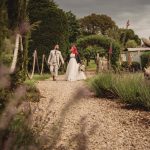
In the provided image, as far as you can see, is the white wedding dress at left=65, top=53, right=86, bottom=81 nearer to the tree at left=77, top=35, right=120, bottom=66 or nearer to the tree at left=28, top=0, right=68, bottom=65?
the tree at left=28, top=0, right=68, bottom=65

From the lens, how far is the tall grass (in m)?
10.1

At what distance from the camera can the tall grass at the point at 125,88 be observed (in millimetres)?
10141

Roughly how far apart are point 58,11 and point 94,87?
16265 mm

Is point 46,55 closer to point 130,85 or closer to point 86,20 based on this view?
point 130,85

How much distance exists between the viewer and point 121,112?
987 cm

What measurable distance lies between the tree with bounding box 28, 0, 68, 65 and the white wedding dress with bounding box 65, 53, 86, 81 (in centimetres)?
576

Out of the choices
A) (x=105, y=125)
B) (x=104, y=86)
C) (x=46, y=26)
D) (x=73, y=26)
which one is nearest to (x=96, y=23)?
(x=73, y=26)

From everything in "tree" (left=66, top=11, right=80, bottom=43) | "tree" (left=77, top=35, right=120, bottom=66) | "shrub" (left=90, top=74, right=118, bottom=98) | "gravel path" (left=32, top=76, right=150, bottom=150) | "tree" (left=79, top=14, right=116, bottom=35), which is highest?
"tree" (left=79, top=14, right=116, bottom=35)

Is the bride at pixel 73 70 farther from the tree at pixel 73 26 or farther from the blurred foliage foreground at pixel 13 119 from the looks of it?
the tree at pixel 73 26

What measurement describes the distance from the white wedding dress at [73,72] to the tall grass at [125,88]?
27.5 ft

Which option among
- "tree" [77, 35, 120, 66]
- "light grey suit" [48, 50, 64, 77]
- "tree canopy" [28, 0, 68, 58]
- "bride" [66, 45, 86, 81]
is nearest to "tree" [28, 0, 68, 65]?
"tree canopy" [28, 0, 68, 58]

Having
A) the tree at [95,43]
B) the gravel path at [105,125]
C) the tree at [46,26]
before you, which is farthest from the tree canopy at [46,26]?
the gravel path at [105,125]

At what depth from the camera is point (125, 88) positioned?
1102 centimetres

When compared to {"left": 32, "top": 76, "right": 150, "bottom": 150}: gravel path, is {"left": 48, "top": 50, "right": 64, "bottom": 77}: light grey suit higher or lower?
higher
